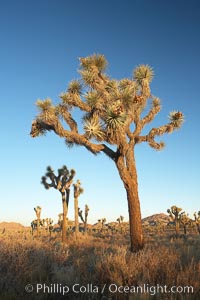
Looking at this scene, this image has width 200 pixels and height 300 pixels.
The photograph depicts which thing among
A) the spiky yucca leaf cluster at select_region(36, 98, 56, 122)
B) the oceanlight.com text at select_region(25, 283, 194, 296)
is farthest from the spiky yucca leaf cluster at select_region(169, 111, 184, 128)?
the oceanlight.com text at select_region(25, 283, 194, 296)

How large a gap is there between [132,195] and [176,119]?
3784mm

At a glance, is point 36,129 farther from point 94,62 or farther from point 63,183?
point 63,183

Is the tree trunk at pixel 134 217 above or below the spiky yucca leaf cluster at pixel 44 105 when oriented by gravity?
below

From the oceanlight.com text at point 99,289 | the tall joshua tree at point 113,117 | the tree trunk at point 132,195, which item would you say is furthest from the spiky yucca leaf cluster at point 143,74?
the oceanlight.com text at point 99,289

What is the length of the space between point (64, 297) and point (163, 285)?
5.97 feet

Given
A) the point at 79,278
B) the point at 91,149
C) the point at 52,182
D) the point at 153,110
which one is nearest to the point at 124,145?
the point at 91,149

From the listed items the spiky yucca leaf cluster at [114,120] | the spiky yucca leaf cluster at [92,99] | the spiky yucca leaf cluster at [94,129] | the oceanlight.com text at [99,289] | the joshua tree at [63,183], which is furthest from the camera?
the joshua tree at [63,183]

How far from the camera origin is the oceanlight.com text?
5387 millimetres

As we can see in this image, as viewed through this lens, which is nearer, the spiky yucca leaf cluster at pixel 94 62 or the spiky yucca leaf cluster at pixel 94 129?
the spiky yucca leaf cluster at pixel 94 129

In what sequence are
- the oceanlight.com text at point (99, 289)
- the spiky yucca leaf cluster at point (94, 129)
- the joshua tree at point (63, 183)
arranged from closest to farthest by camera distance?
the oceanlight.com text at point (99, 289)
the spiky yucca leaf cluster at point (94, 129)
the joshua tree at point (63, 183)

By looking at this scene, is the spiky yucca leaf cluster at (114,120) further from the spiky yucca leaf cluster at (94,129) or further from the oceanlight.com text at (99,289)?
the oceanlight.com text at (99,289)

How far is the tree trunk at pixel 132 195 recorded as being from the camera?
1137 cm

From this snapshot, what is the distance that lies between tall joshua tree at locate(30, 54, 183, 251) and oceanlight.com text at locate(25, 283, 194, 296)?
538cm

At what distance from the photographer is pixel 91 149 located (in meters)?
12.2
